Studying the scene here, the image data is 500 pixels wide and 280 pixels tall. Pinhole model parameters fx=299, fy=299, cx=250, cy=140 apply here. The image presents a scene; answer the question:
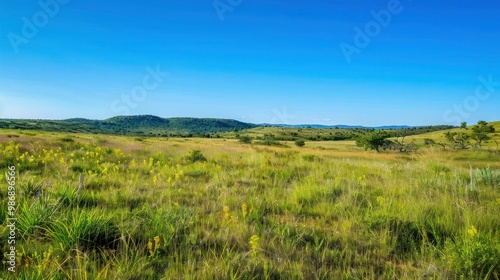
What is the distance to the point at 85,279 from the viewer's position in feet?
7.44

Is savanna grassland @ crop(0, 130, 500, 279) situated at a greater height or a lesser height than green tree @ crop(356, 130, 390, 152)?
greater

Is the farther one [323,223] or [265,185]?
[265,185]

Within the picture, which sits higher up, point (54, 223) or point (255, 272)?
point (54, 223)

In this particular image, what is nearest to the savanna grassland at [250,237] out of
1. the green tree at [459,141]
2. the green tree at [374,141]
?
the green tree at [459,141]

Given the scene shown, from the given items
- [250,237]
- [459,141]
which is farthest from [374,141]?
[250,237]

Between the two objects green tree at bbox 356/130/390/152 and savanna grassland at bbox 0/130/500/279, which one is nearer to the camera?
savanna grassland at bbox 0/130/500/279

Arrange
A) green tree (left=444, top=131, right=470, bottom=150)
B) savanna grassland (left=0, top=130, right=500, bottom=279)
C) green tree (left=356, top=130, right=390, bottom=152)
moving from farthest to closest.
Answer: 1. green tree (left=356, top=130, right=390, bottom=152)
2. green tree (left=444, top=131, right=470, bottom=150)
3. savanna grassland (left=0, top=130, right=500, bottom=279)

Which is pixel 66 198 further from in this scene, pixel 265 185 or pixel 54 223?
pixel 265 185

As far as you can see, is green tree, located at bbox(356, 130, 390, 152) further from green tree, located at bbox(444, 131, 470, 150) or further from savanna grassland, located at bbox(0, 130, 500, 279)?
savanna grassland, located at bbox(0, 130, 500, 279)

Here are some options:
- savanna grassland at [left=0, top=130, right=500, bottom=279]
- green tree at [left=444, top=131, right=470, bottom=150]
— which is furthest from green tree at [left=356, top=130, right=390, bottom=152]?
savanna grassland at [left=0, top=130, right=500, bottom=279]

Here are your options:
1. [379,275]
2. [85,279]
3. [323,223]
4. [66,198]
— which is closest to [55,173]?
[66,198]

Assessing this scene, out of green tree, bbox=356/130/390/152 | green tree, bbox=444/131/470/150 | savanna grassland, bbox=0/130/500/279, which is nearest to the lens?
savanna grassland, bbox=0/130/500/279

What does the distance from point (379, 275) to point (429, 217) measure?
1.72 m

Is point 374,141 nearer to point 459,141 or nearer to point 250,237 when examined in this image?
point 459,141
